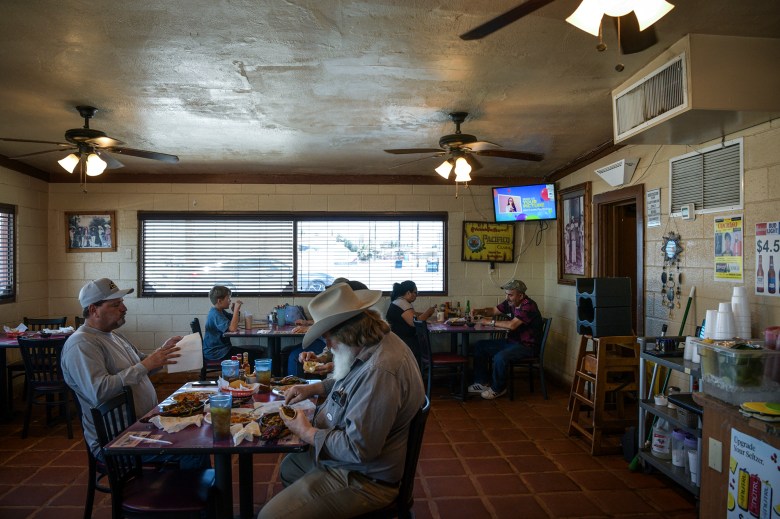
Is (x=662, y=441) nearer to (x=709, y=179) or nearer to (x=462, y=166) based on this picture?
(x=709, y=179)

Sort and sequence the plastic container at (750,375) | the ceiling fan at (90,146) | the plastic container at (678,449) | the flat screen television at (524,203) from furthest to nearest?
the flat screen television at (524,203) < the ceiling fan at (90,146) < the plastic container at (678,449) < the plastic container at (750,375)

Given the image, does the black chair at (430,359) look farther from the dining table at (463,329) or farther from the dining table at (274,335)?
the dining table at (274,335)

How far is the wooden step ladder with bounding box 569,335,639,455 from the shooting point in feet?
13.5

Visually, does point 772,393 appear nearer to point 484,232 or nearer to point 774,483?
point 774,483

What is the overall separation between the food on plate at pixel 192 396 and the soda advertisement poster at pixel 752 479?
2571mm

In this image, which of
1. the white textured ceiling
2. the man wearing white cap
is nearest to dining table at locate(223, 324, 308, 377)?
the white textured ceiling

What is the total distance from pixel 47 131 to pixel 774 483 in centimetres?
574

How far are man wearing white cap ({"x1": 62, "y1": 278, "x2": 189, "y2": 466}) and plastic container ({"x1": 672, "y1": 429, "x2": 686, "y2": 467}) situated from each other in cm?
310

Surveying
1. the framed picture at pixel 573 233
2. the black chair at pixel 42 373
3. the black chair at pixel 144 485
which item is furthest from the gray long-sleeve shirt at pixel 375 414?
the framed picture at pixel 573 233

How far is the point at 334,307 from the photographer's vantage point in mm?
2307

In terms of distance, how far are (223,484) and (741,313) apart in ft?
10.3

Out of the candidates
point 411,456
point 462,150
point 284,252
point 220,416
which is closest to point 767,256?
point 462,150

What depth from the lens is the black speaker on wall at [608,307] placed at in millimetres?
4219

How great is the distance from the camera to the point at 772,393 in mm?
2551
